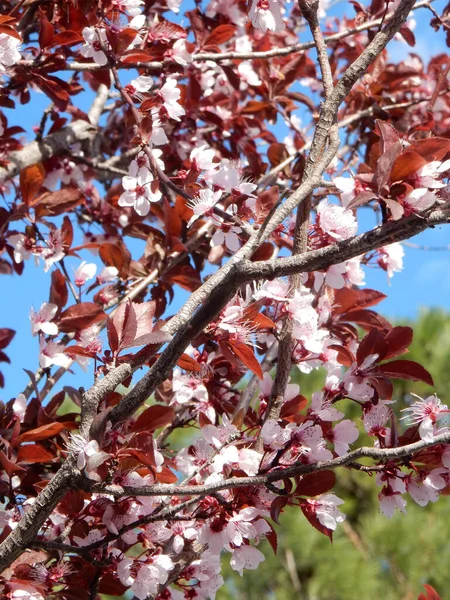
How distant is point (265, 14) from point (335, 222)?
41cm

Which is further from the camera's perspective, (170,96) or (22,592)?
(170,96)

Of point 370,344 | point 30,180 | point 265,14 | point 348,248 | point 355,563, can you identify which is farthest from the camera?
point 355,563

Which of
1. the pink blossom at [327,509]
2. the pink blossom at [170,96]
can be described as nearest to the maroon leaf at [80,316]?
the pink blossom at [170,96]

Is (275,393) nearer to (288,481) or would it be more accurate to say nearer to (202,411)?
(288,481)

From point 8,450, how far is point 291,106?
118 cm

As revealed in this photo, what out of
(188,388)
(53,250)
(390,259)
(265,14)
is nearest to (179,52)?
(265,14)

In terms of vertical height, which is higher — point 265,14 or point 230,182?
point 265,14

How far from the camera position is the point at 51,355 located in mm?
1259

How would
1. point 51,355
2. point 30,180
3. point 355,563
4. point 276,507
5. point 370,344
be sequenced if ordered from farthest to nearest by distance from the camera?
point 355,563
point 30,180
point 51,355
point 370,344
point 276,507

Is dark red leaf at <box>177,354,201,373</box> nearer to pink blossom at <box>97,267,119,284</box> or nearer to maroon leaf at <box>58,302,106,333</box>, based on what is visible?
maroon leaf at <box>58,302,106,333</box>

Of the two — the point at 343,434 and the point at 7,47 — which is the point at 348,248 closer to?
the point at 343,434

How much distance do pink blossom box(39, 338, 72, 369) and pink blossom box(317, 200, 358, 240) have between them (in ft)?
1.77

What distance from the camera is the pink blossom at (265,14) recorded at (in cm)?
115

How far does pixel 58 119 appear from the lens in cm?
172
